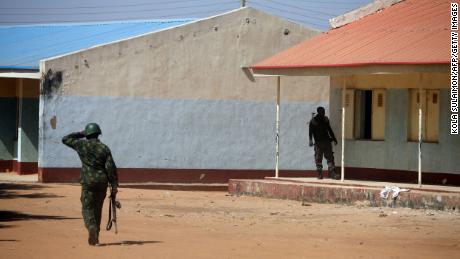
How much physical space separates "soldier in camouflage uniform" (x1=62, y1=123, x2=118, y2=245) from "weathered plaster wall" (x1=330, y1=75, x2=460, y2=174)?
34.5 ft

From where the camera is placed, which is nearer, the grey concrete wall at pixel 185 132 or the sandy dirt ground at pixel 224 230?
the sandy dirt ground at pixel 224 230

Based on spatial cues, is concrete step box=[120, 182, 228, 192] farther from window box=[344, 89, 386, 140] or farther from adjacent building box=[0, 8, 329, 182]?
window box=[344, 89, 386, 140]

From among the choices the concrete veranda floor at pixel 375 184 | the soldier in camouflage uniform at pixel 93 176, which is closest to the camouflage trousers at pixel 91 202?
the soldier in camouflage uniform at pixel 93 176

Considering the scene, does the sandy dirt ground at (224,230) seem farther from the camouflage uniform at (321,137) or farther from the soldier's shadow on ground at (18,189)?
the camouflage uniform at (321,137)

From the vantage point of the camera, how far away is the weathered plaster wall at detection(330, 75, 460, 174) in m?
22.6

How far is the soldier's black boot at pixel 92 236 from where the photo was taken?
553 inches

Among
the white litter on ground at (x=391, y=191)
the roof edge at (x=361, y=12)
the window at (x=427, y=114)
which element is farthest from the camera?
the roof edge at (x=361, y=12)

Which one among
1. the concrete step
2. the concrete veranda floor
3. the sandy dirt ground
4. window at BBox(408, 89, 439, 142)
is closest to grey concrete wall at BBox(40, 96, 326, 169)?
the concrete step

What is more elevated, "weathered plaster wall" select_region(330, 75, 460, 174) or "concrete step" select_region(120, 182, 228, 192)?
"weathered plaster wall" select_region(330, 75, 460, 174)

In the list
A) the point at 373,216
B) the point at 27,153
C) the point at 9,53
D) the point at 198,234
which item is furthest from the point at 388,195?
the point at 9,53

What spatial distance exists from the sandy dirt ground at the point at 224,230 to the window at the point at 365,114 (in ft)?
10.7

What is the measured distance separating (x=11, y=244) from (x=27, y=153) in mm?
15013

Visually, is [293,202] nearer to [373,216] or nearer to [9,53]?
[373,216]

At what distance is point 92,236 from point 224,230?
3329 millimetres
